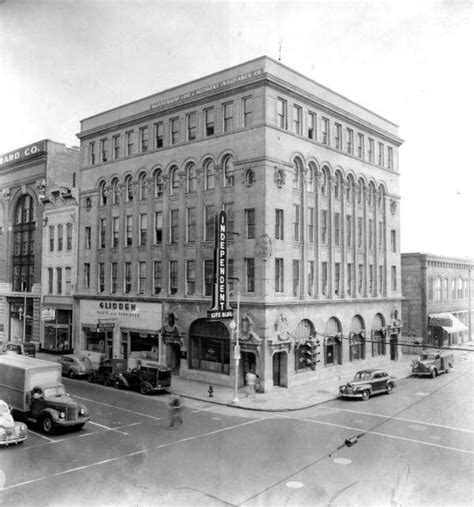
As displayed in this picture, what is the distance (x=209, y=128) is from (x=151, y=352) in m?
17.7

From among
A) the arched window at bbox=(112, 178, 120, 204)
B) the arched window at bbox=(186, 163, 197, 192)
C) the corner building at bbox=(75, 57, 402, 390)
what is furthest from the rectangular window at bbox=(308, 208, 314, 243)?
the arched window at bbox=(112, 178, 120, 204)

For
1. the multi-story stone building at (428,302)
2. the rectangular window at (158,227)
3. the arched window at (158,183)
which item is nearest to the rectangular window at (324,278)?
the rectangular window at (158,227)

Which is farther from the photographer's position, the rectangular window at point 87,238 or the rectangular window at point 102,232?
the rectangular window at point 87,238

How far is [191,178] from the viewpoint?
38.1 metres

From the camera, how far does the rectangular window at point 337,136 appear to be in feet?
131

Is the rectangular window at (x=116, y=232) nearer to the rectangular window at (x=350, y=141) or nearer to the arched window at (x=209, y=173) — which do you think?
the arched window at (x=209, y=173)

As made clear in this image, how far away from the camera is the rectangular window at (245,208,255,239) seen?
34.0 m

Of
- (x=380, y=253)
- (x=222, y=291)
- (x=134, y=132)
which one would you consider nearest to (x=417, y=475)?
(x=222, y=291)

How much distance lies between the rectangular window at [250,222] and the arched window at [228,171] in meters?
2.48

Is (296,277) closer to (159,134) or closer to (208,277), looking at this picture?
(208,277)

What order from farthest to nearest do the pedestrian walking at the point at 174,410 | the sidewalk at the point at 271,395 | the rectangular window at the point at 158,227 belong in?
the rectangular window at the point at 158,227 → the sidewalk at the point at 271,395 → the pedestrian walking at the point at 174,410

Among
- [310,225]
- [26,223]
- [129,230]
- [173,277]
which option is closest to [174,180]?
[129,230]

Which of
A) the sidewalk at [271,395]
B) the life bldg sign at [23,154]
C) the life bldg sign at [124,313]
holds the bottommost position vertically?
the sidewalk at [271,395]

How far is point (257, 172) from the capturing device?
3359 centimetres
